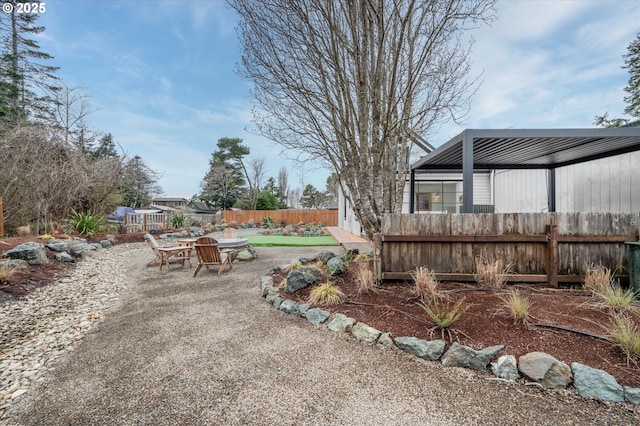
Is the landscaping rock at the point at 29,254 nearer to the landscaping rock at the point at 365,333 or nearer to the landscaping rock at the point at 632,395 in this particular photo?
the landscaping rock at the point at 365,333

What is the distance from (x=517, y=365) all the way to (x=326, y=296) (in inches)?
85.0

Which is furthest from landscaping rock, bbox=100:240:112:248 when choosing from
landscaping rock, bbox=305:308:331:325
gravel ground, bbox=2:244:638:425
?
landscaping rock, bbox=305:308:331:325

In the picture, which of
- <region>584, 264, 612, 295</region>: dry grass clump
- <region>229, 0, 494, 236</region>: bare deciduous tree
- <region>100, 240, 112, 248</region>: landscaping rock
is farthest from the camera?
<region>100, 240, 112, 248</region>: landscaping rock

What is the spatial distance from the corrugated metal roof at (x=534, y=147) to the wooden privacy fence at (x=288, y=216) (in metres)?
13.9

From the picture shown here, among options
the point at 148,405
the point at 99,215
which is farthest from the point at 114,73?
the point at 148,405

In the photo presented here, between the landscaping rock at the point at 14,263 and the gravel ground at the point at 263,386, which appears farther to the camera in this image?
the landscaping rock at the point at 14,263

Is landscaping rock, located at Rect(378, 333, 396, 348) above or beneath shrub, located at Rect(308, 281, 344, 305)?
beneath

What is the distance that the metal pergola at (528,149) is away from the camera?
200 inches

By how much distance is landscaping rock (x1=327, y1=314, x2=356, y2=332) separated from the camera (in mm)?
3149

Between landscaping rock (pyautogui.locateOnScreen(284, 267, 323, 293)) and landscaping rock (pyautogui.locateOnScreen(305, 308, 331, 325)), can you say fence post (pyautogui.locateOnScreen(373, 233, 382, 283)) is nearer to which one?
landscaping rock (pyautogui.locateOnScreen(284, 267, 323, 293))

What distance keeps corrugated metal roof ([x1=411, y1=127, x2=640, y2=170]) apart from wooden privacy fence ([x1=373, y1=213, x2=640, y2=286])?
1788 millimetres

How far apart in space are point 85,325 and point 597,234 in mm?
6967

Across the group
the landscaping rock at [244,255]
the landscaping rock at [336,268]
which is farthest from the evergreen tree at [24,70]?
the landscaping rock at [336,268]

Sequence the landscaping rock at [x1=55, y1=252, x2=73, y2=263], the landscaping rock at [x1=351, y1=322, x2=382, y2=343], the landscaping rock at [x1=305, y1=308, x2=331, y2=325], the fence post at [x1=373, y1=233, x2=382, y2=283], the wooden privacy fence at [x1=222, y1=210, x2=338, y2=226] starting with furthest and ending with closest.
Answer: the wooden privacy fence at [x1=222, y1=210, x2=338, y2=226] < the landscaping rock at [x1=55, y1=252, x2=73, y2=263] < the fence post at [x1=373, y1=233, x2=382, y2=283] < the landscaping rock at [x1=305, y1=308, x2=331, y2=325] < the landscaping rock at [x1=351, y1=322, x2=382, y2=343]
